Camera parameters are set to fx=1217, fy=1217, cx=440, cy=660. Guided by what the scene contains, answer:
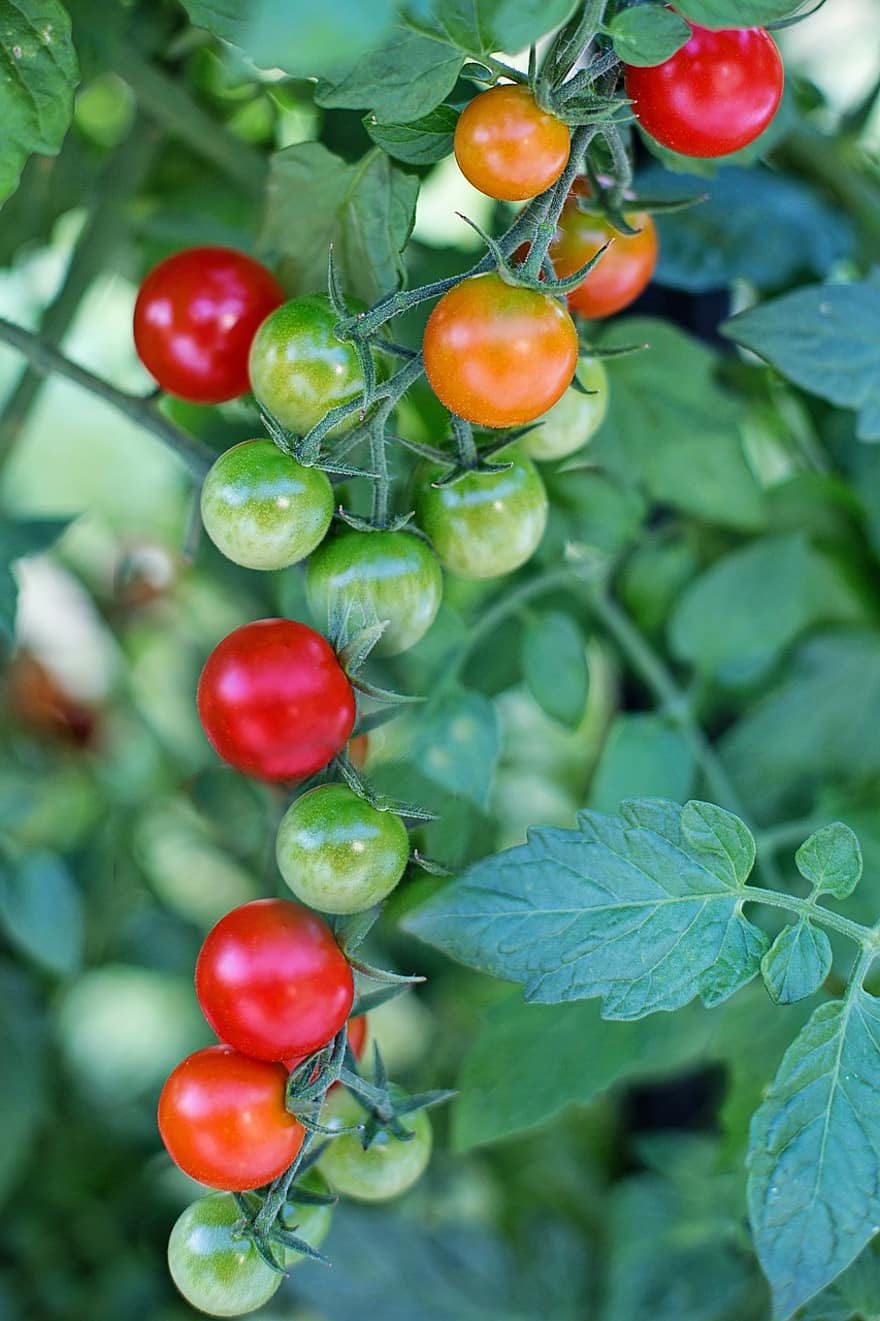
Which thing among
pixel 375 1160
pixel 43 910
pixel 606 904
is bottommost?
pixel 43 910

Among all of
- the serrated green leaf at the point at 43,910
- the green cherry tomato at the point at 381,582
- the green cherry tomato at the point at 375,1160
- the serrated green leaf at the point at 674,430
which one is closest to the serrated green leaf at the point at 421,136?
the green cherry tomato at the point at 381,582

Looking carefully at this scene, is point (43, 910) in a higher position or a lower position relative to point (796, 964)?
lower

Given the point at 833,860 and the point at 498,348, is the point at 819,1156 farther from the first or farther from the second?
the point at 498,348

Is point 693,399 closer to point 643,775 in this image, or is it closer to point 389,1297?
point 643,775

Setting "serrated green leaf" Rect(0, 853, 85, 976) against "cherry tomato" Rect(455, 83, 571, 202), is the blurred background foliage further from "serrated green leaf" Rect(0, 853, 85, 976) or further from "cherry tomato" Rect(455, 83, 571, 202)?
"cherry tomato" Rect(455, 83, 571, 202)

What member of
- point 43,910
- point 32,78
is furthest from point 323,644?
point 43,910

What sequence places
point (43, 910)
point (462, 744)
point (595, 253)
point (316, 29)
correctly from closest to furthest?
point (316, 29) < point (595, 253) < point (462, 744) < point (43, 910)

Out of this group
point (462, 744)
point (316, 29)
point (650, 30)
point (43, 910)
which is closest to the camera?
point (316, 29)
